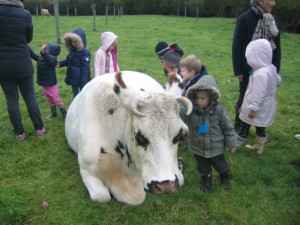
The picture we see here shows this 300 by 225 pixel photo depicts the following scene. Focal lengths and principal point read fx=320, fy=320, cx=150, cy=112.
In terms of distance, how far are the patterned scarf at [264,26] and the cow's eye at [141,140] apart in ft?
11.0

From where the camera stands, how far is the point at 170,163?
2869 mm

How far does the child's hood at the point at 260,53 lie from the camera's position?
4770 mm

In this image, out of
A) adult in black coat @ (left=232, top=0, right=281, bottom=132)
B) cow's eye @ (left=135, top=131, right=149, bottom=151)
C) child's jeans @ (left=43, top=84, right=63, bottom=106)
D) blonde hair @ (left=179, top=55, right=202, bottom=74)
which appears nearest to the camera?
cow's eye @ (left=135, top=131, right=149, bottom=151)

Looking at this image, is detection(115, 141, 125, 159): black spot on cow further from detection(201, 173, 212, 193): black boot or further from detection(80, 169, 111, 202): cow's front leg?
detection(201, 173, 212, 193): black boot

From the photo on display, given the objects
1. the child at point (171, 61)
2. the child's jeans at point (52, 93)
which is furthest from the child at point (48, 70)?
the child at point (171, 61)

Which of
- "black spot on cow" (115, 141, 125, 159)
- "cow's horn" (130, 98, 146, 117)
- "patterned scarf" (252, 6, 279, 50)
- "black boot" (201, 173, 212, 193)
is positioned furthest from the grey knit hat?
"cow's horn" (130, 98, 146, 117)

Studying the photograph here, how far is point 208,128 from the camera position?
4039 mm

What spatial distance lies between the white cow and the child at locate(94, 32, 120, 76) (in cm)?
160

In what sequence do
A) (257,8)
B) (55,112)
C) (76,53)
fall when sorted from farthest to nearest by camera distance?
(55,112), (76,53), (257,8)

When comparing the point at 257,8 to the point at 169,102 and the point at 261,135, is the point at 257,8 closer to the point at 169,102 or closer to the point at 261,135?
the point at 261,135

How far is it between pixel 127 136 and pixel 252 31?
3245 mm

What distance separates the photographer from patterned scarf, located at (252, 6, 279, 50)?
518 centimetres

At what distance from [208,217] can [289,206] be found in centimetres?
108

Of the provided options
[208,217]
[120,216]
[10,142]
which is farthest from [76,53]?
[208,217]
